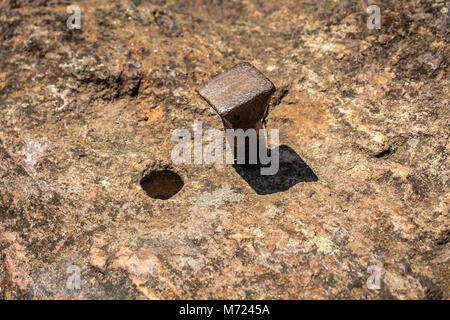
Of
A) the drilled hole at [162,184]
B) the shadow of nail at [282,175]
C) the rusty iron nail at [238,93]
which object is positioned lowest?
the drilled hole at [162,184]

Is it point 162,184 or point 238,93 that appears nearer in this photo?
point 238,93

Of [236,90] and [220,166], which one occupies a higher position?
[236,90]

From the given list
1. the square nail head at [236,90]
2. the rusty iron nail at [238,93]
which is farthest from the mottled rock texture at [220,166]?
the square nail head at [236,90]

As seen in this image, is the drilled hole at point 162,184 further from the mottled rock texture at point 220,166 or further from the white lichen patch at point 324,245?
the white lichen patch at point 324,245

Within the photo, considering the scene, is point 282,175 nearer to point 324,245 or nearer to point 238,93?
point 324,245

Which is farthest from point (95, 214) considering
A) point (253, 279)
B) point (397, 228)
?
point (397, 228)

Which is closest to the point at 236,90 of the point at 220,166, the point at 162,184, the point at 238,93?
the point at 238,93

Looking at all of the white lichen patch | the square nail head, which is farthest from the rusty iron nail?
the white lichen patch

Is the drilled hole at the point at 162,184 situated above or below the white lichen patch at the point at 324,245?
below
